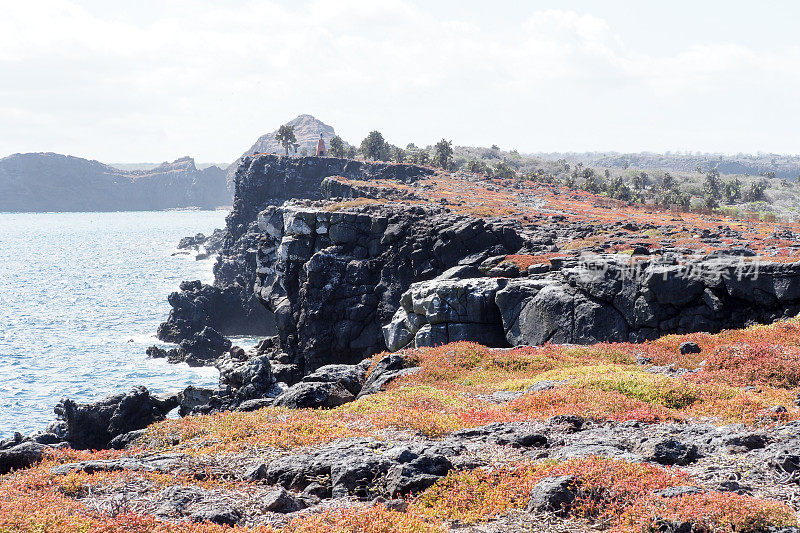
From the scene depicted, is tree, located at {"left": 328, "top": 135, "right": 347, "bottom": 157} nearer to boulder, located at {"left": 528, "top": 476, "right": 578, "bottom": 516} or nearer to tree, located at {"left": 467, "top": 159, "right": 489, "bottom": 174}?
tree, located at {"left": 467, "top": 159, "right": 489, "bottom": 174}

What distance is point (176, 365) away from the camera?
73.9 m

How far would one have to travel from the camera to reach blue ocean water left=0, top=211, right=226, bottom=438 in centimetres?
6266

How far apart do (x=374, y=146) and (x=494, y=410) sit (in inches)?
5226

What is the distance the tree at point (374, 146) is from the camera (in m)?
148

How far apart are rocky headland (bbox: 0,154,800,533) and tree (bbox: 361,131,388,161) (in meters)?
89.6

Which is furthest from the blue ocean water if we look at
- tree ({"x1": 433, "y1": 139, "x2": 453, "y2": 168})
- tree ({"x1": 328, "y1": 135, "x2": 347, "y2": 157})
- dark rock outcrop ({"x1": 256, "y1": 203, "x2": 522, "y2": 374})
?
tree ({"x1": 433, "y1": 139, "x2": 453, "y2": 168})

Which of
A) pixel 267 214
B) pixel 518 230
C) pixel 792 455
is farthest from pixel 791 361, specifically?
pixel 267 214

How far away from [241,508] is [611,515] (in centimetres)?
831

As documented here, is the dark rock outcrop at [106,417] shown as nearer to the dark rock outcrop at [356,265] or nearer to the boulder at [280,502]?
the dark rock outcrop at [356,265]

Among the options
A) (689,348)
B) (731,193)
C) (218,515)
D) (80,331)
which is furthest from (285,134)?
(218,515)

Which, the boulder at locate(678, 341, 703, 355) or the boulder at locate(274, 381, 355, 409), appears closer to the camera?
the boulder at locate(274, 381, 355, 409)

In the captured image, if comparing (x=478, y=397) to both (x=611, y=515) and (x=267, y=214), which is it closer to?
(x=611, y=515)

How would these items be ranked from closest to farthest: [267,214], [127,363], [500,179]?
[127,363]
[267,214]
[500,179]

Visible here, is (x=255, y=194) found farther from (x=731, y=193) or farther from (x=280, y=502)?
(x=280, y=502)
